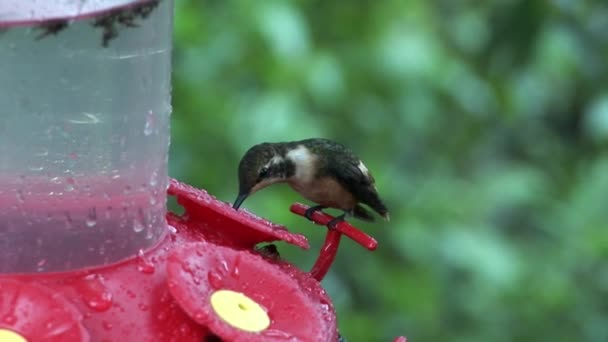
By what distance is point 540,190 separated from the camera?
219 inches

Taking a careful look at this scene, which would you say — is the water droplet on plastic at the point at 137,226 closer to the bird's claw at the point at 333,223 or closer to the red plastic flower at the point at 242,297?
the red plastic flower at the point at 242,297

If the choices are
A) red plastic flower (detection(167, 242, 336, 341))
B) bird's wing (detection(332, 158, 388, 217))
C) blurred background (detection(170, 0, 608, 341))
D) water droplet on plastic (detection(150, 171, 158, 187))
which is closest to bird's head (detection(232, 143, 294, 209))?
bird's wing (detection(332, 158, 388, 217))

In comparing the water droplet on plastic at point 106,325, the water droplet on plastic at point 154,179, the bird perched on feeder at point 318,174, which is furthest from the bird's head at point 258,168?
the water droplet on plastic at point 106,325

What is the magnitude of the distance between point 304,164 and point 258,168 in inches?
15.3

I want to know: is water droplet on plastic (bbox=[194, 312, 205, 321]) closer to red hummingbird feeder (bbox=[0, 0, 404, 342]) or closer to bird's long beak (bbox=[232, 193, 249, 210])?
red hummingbird feeder (bbox=[0, 0, 404, 342])

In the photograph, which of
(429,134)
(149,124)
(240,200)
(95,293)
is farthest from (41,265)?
(429,134)

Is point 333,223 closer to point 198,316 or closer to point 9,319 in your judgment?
point 198,316

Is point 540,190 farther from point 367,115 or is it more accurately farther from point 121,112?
point 121,112

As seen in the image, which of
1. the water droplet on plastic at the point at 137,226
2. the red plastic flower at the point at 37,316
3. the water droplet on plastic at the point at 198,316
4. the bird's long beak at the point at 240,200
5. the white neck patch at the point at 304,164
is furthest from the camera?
the white neck patch at the point at 304,164

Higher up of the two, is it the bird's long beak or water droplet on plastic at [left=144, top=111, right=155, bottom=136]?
water droplet on plastic at [left=144, top=111, right=155, bottom=136]

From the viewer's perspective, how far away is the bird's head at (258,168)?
3.40 metres

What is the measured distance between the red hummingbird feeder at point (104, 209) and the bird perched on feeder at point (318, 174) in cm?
109

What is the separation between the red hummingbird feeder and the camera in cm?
204

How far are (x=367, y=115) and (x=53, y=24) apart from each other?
2690 mm
